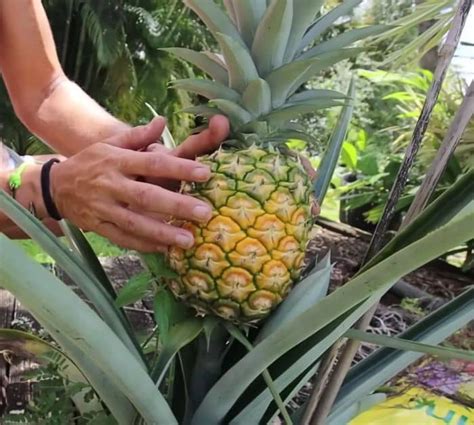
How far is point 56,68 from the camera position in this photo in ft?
2.52

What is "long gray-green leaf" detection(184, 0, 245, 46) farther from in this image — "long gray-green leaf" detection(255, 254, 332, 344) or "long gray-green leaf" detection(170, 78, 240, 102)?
"long gray-green leaf" detection(255, 254, 332, 344)

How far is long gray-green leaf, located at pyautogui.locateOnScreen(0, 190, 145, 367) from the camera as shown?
362 millimetres

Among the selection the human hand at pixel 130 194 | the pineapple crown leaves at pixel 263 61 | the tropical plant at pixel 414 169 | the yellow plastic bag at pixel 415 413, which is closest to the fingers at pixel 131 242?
the human hand at pixel 130 194

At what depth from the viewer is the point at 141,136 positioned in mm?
455

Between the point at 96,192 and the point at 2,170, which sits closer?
the point at 96,192

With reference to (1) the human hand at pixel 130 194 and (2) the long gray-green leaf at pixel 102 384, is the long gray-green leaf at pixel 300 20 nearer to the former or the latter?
(1) the human hand at pixel 130 194

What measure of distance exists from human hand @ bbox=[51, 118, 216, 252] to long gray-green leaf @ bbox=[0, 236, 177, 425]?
0.09 meters

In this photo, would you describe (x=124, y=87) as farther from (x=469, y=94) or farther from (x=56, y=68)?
(x=469, y=94)

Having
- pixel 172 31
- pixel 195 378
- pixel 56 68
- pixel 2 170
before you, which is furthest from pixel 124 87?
pixel 195 378

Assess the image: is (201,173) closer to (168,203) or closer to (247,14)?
(168,203)

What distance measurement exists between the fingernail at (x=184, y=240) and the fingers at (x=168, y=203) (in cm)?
1

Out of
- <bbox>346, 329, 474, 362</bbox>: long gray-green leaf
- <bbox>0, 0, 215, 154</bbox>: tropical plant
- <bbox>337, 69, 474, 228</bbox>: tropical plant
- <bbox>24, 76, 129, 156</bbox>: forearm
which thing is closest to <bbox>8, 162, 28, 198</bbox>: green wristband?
<bbox>24, 76, 129, 156</bbox>: forearm

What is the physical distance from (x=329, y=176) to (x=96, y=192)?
0.20 meters

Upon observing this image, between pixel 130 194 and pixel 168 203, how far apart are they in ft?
0.11
